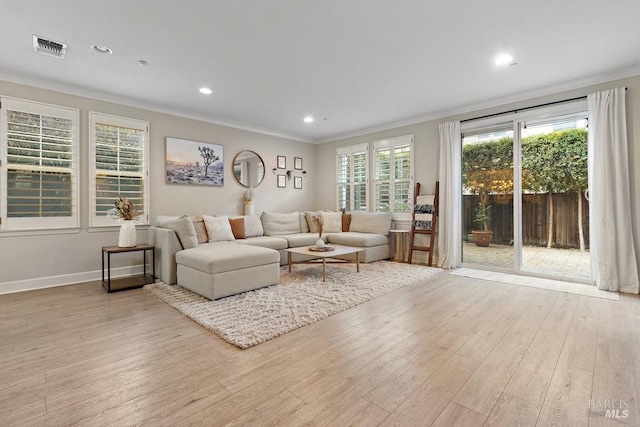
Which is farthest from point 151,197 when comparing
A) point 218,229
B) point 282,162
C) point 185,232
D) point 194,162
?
point 282,162

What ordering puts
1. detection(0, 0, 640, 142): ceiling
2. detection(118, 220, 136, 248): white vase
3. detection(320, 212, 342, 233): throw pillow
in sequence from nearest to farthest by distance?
detection(0, 0, 640, 142): ceiling
detection(118, 220, 136, 248): white vase
detection(320, 212, 342, 233): throw pillow

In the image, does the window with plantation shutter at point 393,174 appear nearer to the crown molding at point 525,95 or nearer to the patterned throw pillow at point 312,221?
the crown molding at point 525,95

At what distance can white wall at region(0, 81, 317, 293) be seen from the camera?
11.7ft

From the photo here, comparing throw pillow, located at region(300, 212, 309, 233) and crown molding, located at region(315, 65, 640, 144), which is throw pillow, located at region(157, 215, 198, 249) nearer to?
throw pillow, located at region(300, 212, 309, 233)

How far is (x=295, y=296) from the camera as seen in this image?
3.24 m

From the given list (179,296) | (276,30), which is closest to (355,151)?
(276,30)

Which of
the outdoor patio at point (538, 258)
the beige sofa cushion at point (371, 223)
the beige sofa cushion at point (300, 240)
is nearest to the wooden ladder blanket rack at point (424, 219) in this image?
the beige sofa cushion at point (371, 223)

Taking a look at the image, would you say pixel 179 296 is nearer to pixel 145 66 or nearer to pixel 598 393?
pixel 145 66

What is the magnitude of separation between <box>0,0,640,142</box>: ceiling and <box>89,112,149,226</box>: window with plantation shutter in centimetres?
36

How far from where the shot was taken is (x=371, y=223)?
5.69m

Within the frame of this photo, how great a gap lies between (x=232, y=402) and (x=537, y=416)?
148 centimetres

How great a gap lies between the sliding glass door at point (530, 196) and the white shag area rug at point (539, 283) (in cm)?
24

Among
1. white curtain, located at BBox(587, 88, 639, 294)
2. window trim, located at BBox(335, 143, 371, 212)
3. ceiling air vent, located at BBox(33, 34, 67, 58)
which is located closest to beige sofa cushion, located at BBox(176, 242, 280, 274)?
ceiling air vent, located at BBox(33, 34, 67, 58)

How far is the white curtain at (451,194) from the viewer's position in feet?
15.7
